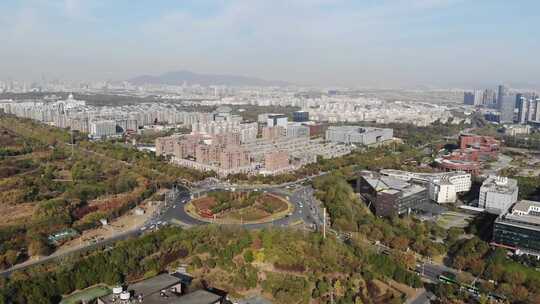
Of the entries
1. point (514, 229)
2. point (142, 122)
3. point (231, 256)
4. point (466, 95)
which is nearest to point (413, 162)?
point (514, 229)

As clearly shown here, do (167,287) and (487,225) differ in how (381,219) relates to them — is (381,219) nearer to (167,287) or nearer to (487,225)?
(487,225)

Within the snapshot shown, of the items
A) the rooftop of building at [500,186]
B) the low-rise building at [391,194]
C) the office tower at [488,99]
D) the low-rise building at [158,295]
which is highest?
the office tower at [488,99]

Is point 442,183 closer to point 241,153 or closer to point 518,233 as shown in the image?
point 518,233

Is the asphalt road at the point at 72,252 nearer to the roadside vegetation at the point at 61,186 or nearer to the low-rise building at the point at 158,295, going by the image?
the roadside vegetation at the point at 61,186

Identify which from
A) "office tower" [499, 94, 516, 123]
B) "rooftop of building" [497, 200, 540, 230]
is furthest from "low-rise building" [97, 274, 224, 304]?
"office tower" [499, 94, 516, 123]

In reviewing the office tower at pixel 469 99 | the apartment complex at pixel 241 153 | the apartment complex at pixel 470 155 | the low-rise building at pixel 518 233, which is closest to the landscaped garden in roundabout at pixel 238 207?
the apartment complex at pixel 241 153

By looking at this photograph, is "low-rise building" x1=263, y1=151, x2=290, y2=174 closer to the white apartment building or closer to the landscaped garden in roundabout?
the landscaped garden in roundabout
